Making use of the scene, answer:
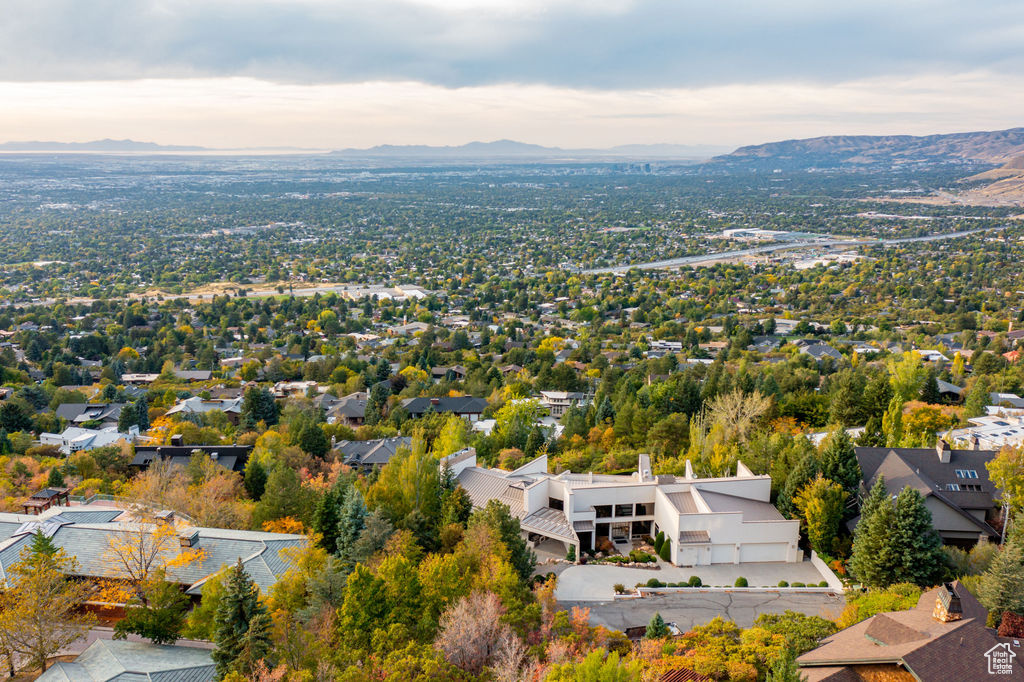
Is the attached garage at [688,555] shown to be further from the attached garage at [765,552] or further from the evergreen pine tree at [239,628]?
the evergreen pine tree at [239,628]

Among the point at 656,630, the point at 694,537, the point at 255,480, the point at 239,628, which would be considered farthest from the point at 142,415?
the point at 656,630

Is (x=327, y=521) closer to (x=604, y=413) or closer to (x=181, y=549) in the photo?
(x=181, y=549)

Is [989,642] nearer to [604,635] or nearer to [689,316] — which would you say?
[604,635]

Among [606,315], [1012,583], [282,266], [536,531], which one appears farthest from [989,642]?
[282,266]

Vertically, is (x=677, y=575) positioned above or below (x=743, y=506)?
below

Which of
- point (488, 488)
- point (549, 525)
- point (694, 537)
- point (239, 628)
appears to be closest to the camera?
point (239, 628)

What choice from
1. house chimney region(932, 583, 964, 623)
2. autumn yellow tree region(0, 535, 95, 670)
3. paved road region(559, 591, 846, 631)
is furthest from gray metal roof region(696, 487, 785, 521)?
autumn yellow tree region(0, 535, 95, 670)

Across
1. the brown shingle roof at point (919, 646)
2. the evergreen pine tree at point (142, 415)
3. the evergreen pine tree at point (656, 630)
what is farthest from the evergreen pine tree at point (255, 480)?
the brown shingle roof at point (919, 646)
